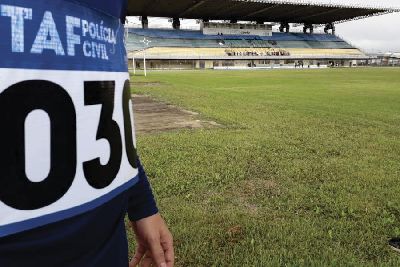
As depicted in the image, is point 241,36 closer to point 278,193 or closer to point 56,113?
point 278,193

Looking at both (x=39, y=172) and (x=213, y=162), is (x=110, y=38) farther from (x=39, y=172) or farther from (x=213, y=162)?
(x=213, y=162)

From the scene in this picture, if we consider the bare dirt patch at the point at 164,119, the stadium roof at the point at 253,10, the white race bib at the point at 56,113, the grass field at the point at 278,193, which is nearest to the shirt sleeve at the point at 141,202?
the white race bib at the point at 56,113

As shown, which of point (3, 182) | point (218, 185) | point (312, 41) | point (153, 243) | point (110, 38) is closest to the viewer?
point (3, 182)

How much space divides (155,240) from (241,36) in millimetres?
74709

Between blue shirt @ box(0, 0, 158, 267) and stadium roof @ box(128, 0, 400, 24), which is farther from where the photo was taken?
stadium roof @ box(128, 0, 400, 24)

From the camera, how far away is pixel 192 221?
350 cm

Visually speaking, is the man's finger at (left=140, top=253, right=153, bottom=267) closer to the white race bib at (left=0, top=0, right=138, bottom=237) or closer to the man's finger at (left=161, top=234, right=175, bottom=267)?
the man's finger at (left=161, top=234, right=175, bottom=267)

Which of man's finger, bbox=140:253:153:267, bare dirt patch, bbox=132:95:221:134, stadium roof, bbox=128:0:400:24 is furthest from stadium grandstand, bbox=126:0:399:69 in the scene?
man's finger, bbox=140:253:153:267

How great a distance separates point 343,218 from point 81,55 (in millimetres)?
3241

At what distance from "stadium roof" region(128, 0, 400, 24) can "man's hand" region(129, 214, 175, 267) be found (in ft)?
189

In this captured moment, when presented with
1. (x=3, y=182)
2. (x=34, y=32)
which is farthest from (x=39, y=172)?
(x=34, y=32)

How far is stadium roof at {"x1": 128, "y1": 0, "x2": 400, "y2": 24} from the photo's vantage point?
194 ft

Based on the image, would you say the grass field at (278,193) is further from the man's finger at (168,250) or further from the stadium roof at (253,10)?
the stadium roof at (253,10)

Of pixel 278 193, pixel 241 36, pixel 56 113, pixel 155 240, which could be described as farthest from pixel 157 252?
pixel 241 36
